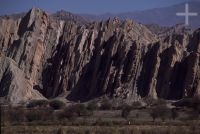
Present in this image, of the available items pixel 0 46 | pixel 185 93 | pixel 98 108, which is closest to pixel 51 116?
pixel 98 108

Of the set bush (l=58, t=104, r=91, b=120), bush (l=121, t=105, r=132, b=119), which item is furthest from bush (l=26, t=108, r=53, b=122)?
bush (l=121, t=105, r=132, b=119)

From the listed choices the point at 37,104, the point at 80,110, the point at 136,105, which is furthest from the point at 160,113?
the point at 37,104

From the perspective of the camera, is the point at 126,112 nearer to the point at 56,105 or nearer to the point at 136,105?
the point at 136,105

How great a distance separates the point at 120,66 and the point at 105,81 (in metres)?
5.15

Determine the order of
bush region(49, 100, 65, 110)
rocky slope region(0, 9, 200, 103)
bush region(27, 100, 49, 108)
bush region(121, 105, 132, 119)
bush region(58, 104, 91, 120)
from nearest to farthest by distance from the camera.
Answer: bush region(58, 104, 91, 120) < bush region(121, 105, 132, 119) < bush region(49, 100, 65, 110) < bush region(27, 100, 49, 108) < rocky slope region(0, 9, 200, 103)

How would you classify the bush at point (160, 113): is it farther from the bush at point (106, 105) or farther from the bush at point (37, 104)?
the bush at point (37, 104)

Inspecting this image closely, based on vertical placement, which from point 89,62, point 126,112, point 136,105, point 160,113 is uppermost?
point 89,62

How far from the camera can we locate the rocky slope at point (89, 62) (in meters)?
124

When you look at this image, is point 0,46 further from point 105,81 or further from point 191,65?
point 191,65

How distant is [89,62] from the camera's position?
136m

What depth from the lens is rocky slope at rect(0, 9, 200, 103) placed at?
12388 centimetres

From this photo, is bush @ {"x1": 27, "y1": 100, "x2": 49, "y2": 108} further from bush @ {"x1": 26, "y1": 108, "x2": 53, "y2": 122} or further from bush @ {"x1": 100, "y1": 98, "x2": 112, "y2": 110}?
bush @ {"x1": 26, "y1": 108, "x2": 53, "y2": 122}

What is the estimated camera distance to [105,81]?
419ft

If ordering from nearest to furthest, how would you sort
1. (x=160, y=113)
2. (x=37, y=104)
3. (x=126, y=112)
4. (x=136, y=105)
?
1. (x=160, y=113)
2. (x=126, y=112)
3. (x=136, y=105)
4. (x=37, y=104)
